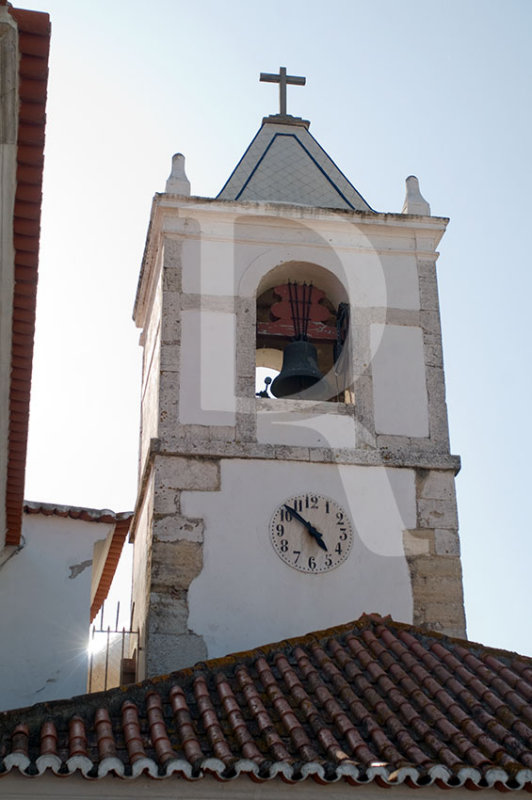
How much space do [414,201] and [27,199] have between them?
6848 mm

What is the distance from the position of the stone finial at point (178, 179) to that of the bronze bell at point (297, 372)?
170cm

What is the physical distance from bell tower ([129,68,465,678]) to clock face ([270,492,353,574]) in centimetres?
1

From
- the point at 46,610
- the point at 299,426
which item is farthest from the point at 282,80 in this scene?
the point at 46,610

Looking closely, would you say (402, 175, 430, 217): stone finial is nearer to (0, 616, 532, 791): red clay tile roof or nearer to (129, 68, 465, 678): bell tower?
(129, 68, 465, 678): bell tower

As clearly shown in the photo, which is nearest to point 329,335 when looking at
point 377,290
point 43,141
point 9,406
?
point 377,290

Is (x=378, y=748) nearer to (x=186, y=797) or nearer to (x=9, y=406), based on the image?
(x=186, y=797)

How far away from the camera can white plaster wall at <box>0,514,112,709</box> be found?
8.35 m

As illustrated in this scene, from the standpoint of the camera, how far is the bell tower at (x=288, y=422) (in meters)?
9.34

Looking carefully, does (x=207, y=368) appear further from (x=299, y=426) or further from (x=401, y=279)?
(x=401, y=279)

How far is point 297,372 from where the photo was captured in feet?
34.3

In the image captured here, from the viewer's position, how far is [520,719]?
6.95 m

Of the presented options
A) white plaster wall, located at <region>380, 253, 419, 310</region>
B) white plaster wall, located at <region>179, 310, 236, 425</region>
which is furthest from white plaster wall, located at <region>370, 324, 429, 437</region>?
white plaster wall, located at <region>179, 310, 236, 425</region>

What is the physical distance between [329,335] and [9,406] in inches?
188

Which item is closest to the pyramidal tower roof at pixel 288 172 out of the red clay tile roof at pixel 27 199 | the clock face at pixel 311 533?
the clock face at pixel 311 533
